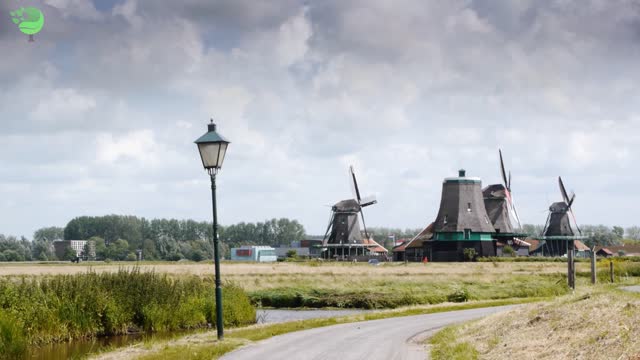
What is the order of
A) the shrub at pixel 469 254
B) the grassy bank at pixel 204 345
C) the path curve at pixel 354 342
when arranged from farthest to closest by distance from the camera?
the shrub at pixel 469 254 → the grassy bank at pixel 204 345 → the path curve at pixel 354 342

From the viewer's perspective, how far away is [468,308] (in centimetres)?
3459

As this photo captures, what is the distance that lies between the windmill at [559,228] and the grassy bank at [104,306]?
108 meters

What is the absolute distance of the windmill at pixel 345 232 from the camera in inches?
5172

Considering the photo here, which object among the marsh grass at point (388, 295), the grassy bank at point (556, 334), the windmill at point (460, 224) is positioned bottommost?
the marsh grass at point (388, 295)

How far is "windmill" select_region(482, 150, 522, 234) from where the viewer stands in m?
130

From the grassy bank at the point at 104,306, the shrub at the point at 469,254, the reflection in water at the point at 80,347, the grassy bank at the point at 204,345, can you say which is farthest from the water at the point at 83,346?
the shrub at the point at 469,254

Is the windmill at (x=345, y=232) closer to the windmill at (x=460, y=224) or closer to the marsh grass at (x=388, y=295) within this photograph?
the windmill at (x=460, y=224)

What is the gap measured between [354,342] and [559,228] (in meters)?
118

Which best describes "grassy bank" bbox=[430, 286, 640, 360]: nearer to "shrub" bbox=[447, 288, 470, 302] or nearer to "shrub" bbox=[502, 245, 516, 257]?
"shrub" bbox=[447, 288, 470, 302]

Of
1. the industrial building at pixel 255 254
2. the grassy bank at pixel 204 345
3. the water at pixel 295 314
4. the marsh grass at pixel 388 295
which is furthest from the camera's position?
the industrial building at pixel 255 254

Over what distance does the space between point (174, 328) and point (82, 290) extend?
13.0 feet

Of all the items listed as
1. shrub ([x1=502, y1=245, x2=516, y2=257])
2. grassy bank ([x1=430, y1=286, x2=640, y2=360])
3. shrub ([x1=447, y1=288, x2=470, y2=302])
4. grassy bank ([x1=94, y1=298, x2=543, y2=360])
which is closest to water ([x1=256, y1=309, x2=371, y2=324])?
shrub ([x1=447, y1=288, x2=470, y2=302])

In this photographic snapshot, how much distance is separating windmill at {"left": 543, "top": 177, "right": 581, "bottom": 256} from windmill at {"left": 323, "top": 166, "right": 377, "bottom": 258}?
99.8 ft

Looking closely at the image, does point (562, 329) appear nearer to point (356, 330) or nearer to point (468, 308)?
point (356, 330)
